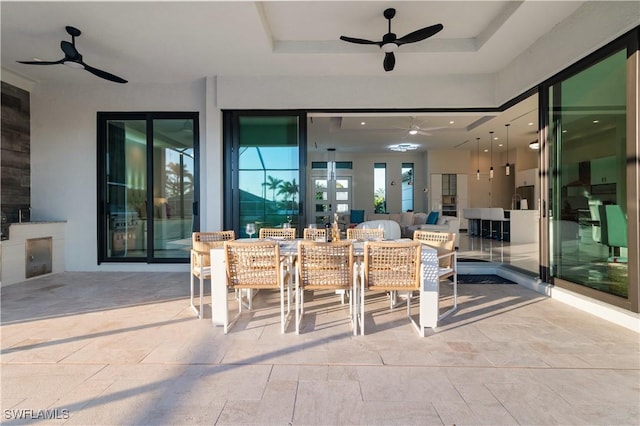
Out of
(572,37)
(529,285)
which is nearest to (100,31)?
(572,37)

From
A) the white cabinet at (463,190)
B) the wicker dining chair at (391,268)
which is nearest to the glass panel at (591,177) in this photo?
the wicker dining chair at (391,268)

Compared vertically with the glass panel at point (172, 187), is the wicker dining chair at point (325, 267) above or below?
below

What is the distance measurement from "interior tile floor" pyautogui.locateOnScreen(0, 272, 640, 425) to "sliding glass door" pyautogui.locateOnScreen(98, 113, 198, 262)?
214cm

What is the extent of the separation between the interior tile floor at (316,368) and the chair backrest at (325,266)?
445 millimetres

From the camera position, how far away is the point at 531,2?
3266 mm

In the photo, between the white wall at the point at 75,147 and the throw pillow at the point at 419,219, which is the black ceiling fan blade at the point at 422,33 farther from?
the throw pillow at the point at 419,219

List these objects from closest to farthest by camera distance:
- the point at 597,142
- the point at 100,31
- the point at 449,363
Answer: the point at 449,363 → the point at 597,142 → the point at 100,31

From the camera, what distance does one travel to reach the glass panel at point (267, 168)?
5.23m

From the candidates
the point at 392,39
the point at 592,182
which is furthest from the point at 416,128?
the point at 592,182

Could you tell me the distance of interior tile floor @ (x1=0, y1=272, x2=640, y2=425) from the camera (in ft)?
5.38

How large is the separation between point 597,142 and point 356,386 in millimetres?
3661

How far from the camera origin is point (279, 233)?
13.8 ft

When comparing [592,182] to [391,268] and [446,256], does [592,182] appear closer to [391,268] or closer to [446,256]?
[446,256]

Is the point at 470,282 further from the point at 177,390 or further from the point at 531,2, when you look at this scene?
the point at 177,390
